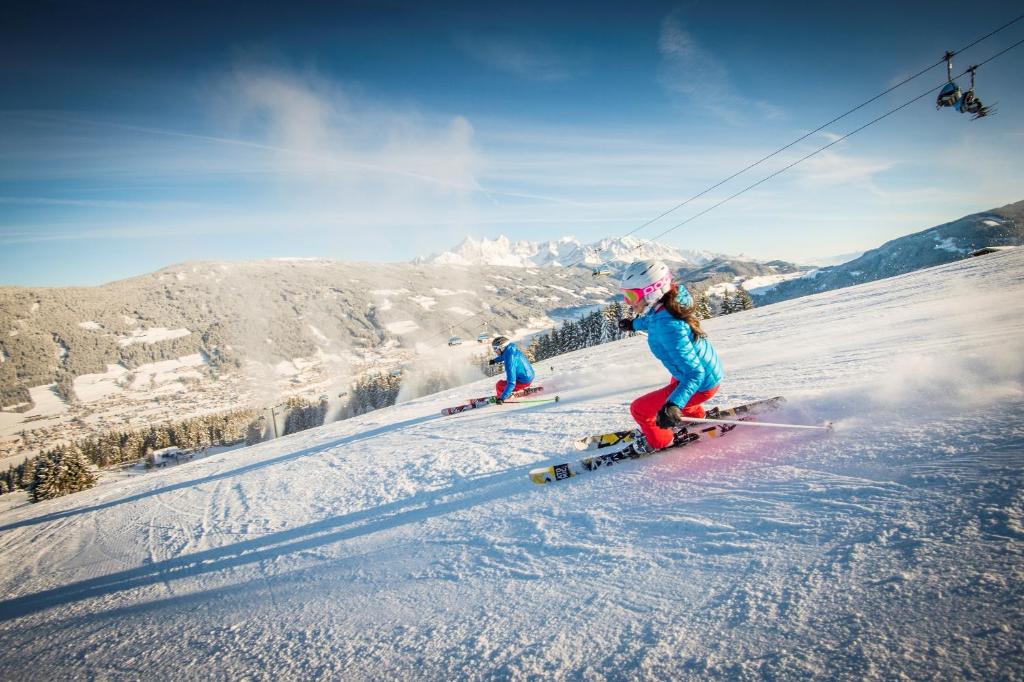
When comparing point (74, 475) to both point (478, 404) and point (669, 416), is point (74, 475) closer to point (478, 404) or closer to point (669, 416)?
point (478, 404)

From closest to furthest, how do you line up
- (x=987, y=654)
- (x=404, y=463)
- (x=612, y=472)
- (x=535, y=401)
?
(x=987, y=654)
(x=612, y=472)
(x=404, y=463)
(x=535, y=401)

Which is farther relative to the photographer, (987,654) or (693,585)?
(693,585)

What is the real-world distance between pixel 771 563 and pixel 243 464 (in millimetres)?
10672

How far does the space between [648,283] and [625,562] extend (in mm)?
2818

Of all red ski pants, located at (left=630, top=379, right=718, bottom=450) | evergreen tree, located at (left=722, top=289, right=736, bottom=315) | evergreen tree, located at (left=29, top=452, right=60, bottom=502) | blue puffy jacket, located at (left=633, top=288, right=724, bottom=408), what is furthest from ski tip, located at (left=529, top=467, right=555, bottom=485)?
evergreen tree, located at (left=722, top=289, right=736, bottom=315)

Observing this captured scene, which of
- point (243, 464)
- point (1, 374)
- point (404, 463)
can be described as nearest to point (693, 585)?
point (404, 463)

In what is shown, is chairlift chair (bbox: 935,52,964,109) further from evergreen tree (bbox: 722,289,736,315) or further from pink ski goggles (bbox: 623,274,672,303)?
evergreen tree (bbox: 722,289,736,315)

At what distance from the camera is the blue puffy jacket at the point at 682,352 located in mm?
4227

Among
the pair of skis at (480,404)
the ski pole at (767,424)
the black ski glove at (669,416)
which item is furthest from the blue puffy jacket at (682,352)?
the pair of skis at (480,404)

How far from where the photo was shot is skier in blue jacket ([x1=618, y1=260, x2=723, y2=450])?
423 cm

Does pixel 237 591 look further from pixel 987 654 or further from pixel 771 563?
pixel 987 654

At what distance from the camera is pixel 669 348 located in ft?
14.1

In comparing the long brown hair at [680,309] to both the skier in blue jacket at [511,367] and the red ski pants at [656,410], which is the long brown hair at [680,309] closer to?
the red ski pants at [656,410]

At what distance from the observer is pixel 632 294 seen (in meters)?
4.50
